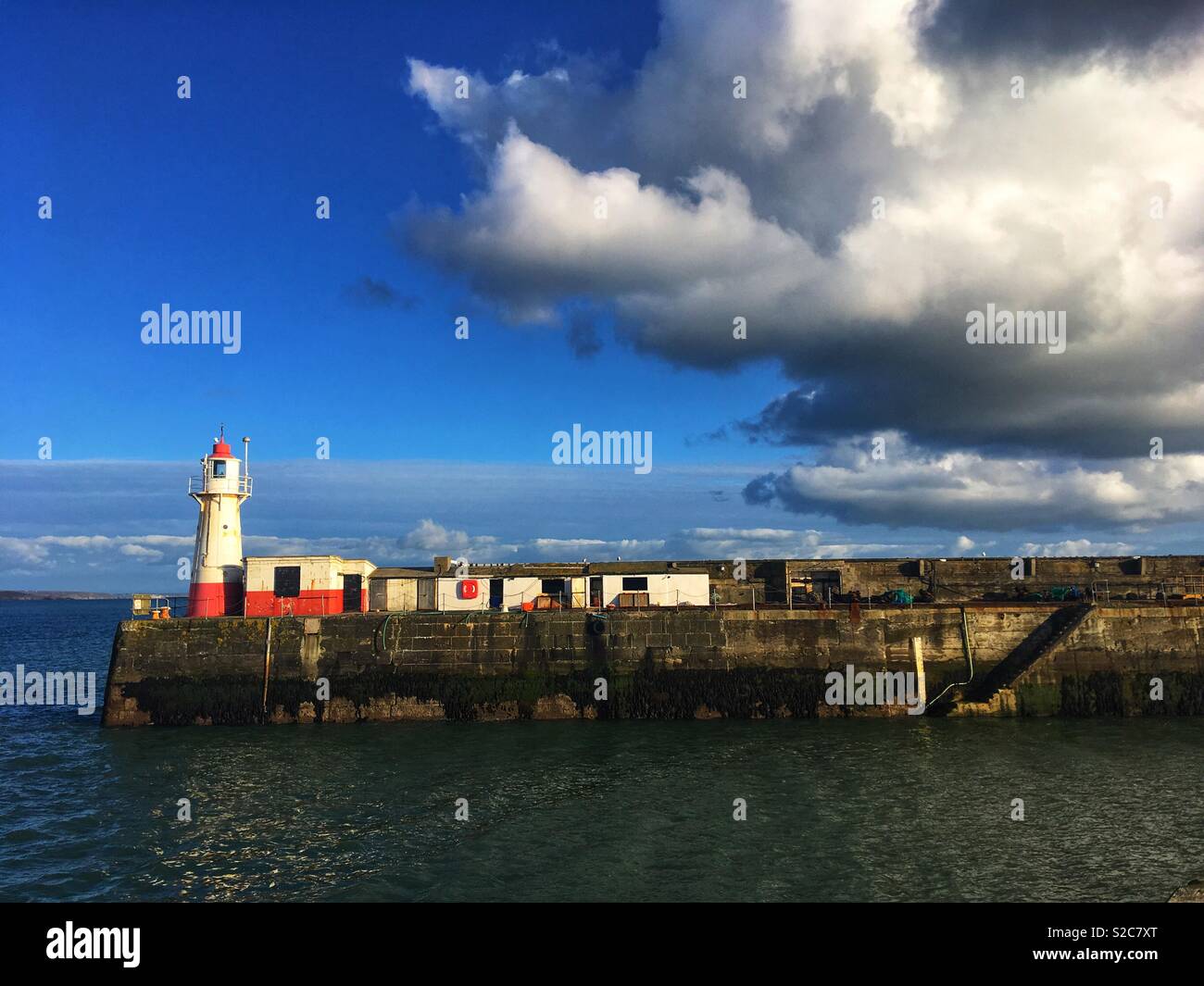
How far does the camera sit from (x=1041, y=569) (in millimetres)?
43375

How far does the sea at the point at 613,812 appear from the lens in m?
16.0

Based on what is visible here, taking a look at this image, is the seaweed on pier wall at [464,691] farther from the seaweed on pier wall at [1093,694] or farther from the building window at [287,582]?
the seaweed on pier wall at [1093,694]

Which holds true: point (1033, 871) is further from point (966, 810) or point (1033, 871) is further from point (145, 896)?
point (145, 896)

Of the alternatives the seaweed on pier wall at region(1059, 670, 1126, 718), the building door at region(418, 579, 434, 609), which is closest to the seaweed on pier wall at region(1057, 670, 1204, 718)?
the seaweed on pier wall at region(1059, 670, 1126, 718)

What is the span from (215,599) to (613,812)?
2543 cm

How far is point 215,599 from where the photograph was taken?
36.8 meters

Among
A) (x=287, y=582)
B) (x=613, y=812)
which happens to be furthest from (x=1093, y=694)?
(x=287, y=582)

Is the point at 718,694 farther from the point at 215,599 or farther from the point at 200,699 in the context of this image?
the point at 215,599

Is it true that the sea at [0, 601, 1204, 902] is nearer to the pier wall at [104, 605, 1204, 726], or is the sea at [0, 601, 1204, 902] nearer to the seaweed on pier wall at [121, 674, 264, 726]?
the seaweed on pier wall at [121, 674, 264, 726]

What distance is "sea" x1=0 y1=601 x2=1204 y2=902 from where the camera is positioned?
16.0 metres

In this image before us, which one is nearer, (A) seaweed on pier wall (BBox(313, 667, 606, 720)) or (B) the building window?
(A) seaweed on pier wall (BBox(313, 667, 606, 720))

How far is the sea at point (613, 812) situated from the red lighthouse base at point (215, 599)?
6721mm

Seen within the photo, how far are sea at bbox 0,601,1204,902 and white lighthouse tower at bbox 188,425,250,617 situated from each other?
279 inches

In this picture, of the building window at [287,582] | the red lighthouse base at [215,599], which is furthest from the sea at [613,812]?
the building window at [287,582]
